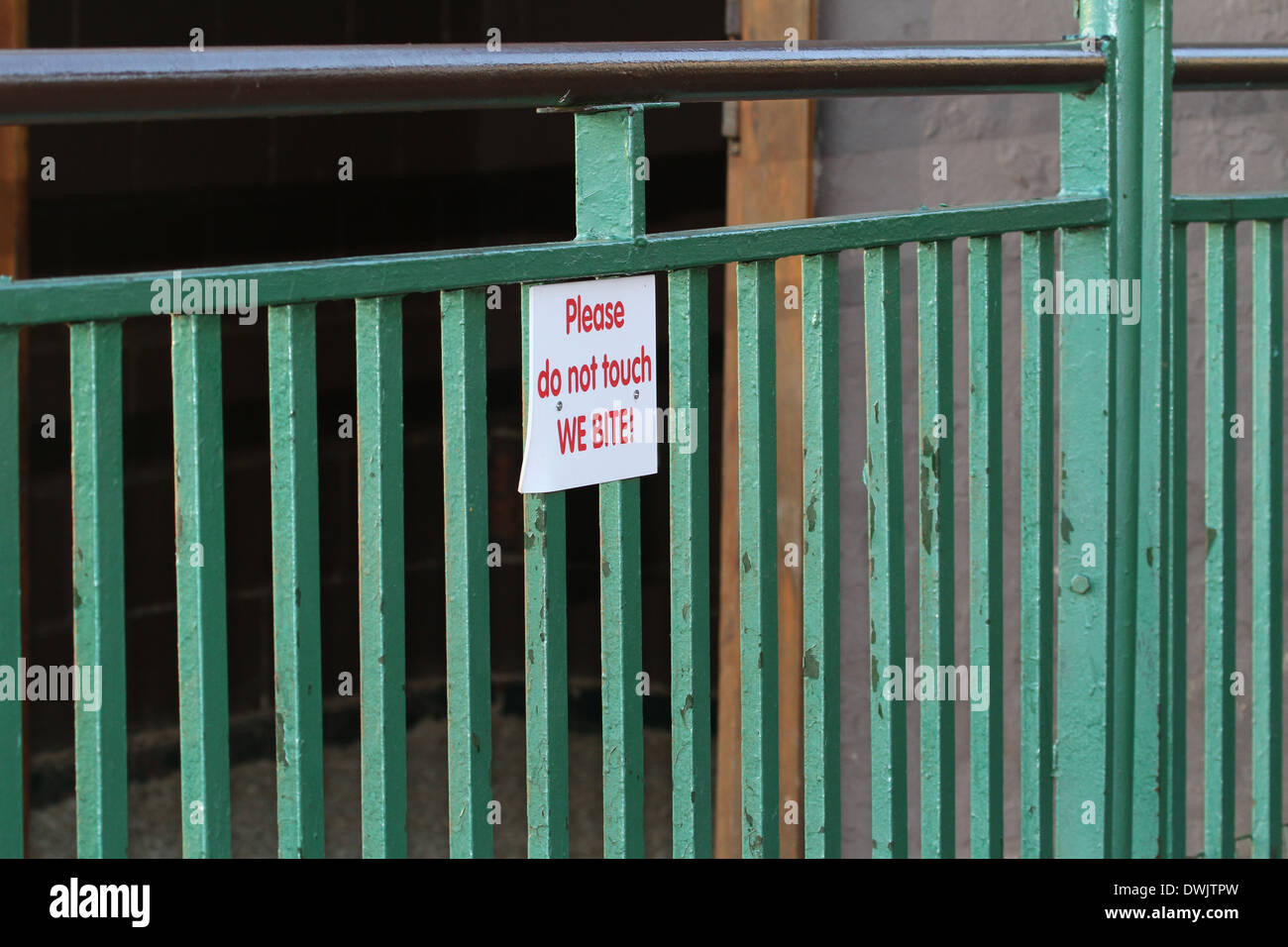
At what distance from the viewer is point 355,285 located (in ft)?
4.50

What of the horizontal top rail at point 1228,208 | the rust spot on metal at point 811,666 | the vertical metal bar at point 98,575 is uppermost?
the horizontal top rail at point 1228,208

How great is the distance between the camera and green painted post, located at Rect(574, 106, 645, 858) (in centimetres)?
154

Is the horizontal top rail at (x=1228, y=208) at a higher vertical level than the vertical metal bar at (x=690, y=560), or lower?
higher

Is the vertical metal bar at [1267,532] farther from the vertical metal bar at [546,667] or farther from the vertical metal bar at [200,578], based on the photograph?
the vertical metal bar at [200,578]

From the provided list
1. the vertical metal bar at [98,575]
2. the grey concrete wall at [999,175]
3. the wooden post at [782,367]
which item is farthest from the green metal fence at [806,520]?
the wooden post at [782,367]

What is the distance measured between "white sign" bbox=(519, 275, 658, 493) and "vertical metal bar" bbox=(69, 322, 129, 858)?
1.12 ft

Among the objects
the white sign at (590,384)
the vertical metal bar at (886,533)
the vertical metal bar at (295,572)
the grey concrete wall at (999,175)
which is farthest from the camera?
the grey concrete wall at (999,175)

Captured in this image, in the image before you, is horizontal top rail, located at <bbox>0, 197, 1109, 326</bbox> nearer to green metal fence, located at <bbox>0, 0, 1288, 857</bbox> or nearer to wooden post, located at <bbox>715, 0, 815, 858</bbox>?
green metal fence, located at <bbox>0, 0, 1288, 857</bbox>

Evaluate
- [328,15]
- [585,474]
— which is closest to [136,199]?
[328,15]

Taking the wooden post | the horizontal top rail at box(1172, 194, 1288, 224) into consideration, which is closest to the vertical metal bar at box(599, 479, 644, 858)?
the horizontal top rail at box(1172, 194, 1288, 224)

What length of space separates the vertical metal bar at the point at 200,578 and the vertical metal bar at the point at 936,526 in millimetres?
755

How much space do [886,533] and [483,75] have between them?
2.07ft

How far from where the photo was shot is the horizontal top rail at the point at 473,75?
49.0 inches

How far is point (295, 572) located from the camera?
1.39 metres
